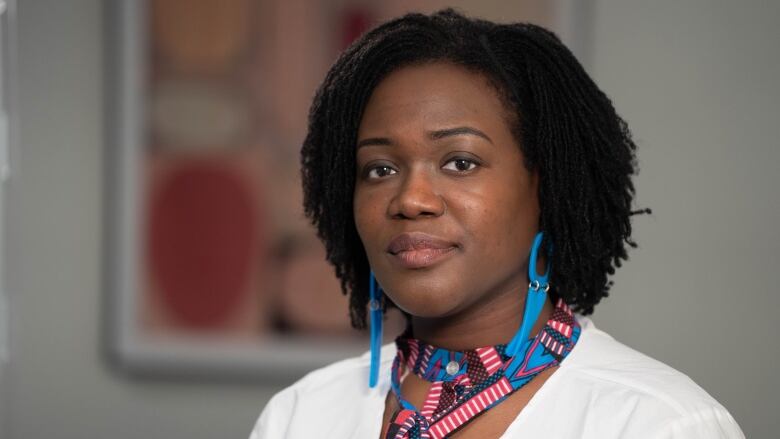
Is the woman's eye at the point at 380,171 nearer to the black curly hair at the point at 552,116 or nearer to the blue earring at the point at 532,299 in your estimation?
the black curly hair at the point at 552,116

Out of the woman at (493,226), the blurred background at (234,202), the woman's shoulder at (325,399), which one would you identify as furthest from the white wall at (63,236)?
the woman at (493,226)

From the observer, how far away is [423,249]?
1272 mm

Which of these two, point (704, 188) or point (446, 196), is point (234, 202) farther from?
point (446, 196)

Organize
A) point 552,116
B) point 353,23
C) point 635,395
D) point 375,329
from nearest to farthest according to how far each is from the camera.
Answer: point 635,395
point 552,116
point 375,329
point 353,23

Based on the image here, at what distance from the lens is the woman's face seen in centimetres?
127

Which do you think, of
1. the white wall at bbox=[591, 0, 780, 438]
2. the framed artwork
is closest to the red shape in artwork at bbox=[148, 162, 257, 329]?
the framed artwork

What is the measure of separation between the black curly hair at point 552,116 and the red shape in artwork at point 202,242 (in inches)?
49.2

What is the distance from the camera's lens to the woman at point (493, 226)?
49.9 inches

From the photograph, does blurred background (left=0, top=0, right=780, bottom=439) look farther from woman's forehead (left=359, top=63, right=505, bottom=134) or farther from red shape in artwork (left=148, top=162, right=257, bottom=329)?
woman's forehead (left=359, top=63, right=505, bottom=134)

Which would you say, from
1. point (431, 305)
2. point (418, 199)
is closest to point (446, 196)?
point (418, 199)

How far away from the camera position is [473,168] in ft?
4.22

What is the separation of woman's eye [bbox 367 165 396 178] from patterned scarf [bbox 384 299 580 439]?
27 centimetres

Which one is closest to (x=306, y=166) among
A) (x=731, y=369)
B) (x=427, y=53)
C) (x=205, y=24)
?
(x=427, y=53)

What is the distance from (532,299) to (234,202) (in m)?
1.45
